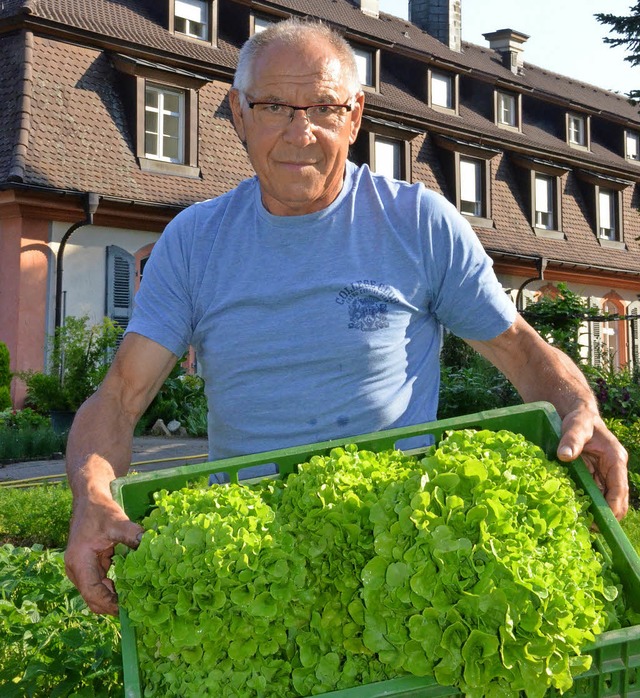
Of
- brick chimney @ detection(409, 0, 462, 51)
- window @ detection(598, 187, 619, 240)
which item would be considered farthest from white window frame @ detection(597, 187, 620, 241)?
brick chimney @ detection(409, 0, 462, 51)

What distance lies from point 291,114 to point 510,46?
3027cm

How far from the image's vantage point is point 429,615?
1.59 metres

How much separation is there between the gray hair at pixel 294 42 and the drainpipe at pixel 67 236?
45.7 ft

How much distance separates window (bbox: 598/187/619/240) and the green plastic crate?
1096 inches

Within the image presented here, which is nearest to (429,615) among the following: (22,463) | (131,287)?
(22,463)

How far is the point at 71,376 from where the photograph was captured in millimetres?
14148

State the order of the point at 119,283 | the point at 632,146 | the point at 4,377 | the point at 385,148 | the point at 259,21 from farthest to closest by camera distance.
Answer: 1. the point at 632,146
2. the point at 385,148
3. the point at 259,21
4. the point at 119,283
5. the point at 4,377

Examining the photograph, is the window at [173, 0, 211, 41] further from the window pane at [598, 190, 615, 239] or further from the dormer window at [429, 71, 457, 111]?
the window pane at [598, 190, 615, 239]

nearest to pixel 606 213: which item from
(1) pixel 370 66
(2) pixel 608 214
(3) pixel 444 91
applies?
(2) pixel 608 214

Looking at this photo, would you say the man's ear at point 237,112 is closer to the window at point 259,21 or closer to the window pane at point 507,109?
the window at point 259,21

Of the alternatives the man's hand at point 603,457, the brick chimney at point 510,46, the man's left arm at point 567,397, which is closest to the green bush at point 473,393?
the man's left arm at point 567,397

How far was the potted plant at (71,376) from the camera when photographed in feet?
46.3

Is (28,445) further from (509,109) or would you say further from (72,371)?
(509,109)

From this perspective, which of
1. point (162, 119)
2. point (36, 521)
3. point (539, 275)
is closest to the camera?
point (36, 521)
